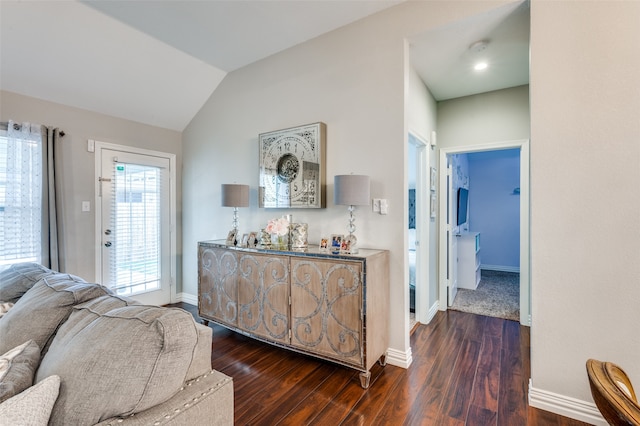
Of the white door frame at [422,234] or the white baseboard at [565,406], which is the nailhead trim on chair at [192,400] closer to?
the white baseboard at [565,406]

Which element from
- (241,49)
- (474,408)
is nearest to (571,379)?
(474,408)

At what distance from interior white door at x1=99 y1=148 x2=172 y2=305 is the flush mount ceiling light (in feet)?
12.6

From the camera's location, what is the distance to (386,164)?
8.20 ft

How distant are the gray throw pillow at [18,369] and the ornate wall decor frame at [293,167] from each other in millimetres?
2097

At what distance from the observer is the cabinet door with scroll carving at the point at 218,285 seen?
290cm

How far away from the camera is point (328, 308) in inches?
90.0

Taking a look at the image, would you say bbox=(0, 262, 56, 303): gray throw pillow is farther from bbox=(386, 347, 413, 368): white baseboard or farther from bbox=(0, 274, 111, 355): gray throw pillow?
bbox=(386, 347, 413, 368): white baseboard

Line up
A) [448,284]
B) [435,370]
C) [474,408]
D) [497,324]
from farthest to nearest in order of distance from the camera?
[448,284]
[497,324]
[435,370]
[474,408]

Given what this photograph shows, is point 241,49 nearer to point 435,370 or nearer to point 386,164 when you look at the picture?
point 386,164

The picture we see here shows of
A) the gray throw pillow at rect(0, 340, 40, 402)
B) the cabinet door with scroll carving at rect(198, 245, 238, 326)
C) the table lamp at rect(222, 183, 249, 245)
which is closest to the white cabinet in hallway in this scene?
the table lamp at rect(222, 183, 249, 245)

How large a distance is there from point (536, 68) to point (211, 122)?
347cm

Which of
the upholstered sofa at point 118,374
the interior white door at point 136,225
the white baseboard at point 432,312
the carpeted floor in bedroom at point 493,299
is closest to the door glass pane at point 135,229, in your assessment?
the interior white door at point 136,225

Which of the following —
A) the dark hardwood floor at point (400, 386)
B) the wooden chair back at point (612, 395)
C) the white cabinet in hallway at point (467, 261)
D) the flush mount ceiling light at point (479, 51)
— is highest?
the flush mount ceiling light at point (479, 51)

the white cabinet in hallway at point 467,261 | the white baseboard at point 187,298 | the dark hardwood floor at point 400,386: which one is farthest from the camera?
the white cabinet in hallway at point 467,261
